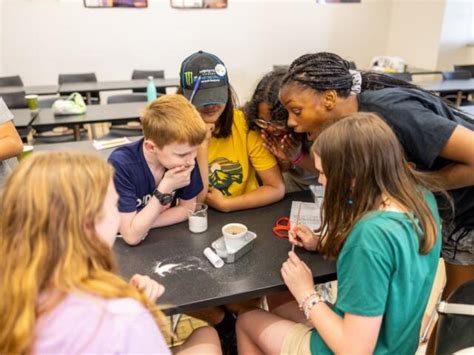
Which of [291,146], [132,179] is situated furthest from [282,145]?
[132,179]

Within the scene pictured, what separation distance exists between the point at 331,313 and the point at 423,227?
34cm

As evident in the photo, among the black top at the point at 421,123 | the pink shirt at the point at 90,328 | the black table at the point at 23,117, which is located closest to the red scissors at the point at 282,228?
the black top at the point at 421,123

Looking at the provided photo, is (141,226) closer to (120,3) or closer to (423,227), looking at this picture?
(423,227)

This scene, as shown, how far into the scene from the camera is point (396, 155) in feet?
3.52

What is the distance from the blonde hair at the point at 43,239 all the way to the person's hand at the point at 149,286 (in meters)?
0.28

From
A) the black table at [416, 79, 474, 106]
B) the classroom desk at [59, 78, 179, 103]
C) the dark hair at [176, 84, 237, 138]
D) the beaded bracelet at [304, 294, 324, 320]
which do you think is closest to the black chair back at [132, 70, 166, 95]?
the classroom desk at [59, 78, 179, 103]

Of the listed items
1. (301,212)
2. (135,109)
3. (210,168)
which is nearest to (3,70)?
(135,109)

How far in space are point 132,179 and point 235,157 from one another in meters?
0.48

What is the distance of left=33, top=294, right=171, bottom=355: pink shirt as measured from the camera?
2.42 ft

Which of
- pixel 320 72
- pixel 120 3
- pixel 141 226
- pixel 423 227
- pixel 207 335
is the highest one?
pixel 120 3

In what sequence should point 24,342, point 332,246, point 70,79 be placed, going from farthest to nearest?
1. point 70,79
2. point 332,246
3. point 24,342

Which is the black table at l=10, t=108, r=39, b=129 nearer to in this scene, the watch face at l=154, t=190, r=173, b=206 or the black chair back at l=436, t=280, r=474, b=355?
the watch face at l=154, t=190, r=173, b=206

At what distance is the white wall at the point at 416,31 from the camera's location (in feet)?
20.7

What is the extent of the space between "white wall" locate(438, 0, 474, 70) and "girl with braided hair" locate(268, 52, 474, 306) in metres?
5.60
